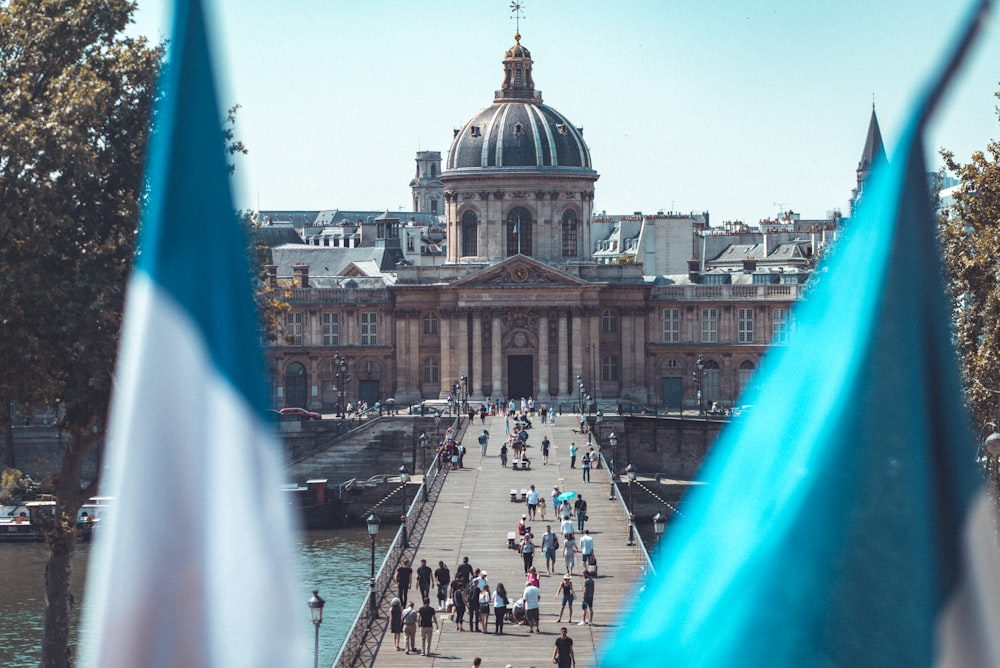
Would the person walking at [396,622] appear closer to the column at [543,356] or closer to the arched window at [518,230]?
the column at [543,356]

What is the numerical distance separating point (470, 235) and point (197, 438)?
102538 millimetres

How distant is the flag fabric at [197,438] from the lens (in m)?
7.34

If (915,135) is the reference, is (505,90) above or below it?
above

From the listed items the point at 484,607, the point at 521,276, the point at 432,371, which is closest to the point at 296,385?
the point at 432,371

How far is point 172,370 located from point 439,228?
622 ft

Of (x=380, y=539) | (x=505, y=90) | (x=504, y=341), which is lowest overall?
(x=380, y=539)

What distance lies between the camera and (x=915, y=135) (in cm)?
582

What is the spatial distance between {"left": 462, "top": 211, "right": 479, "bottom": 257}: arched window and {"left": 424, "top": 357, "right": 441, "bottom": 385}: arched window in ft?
24.5

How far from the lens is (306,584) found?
54625mm

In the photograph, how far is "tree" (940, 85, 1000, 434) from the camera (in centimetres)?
4188

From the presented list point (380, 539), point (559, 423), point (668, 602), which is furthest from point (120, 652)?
point (559, 423)

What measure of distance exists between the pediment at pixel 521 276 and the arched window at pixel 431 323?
3666 millimetres

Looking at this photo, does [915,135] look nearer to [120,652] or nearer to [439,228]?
[120,652]

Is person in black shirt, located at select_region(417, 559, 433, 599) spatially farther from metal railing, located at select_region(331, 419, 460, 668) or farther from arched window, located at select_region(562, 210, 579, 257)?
arched window, located at select_region(562, 210, 579, 257)
